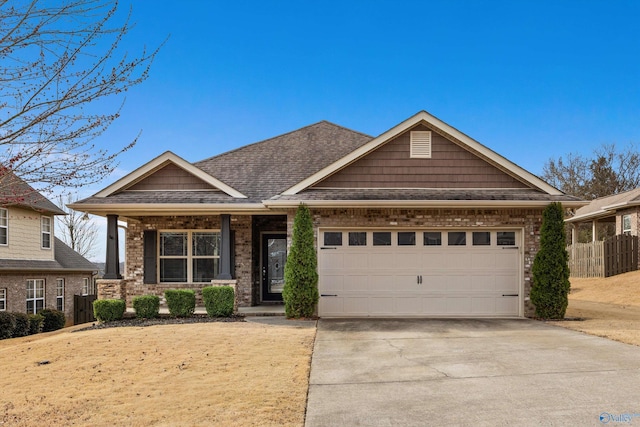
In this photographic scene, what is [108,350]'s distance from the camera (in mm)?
8820

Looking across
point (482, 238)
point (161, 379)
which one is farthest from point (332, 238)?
point (161, 379)

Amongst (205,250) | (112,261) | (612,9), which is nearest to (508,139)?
(612,9)

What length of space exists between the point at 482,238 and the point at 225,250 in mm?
6591

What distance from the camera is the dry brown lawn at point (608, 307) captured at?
10438mm

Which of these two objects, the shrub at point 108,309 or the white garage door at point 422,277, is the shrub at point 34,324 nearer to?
the shrub at point 108,309

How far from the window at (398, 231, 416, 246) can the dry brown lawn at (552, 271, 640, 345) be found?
3.80 m

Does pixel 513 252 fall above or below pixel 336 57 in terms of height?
below

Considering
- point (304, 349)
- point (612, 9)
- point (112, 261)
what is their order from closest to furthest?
1. point (304, 349)
2. point (112, 261)
3. point (612, 9)

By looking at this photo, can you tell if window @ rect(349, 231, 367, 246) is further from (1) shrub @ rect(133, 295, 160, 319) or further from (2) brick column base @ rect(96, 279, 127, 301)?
(2) brick column base @ rect(96, 279, 127, 301)

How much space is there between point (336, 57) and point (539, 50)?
7478 millimetres

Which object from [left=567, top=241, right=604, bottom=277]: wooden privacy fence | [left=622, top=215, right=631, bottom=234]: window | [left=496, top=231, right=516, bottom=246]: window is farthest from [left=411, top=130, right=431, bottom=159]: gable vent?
[left=622, top=215, right=631, bottom=234]: window

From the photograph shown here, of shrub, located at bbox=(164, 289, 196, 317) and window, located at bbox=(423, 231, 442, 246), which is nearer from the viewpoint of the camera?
window, located at bbox=(423, 231, 442, 246)

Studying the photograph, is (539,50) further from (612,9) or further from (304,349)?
(304,349)

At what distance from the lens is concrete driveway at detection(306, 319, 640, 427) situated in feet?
16.4
